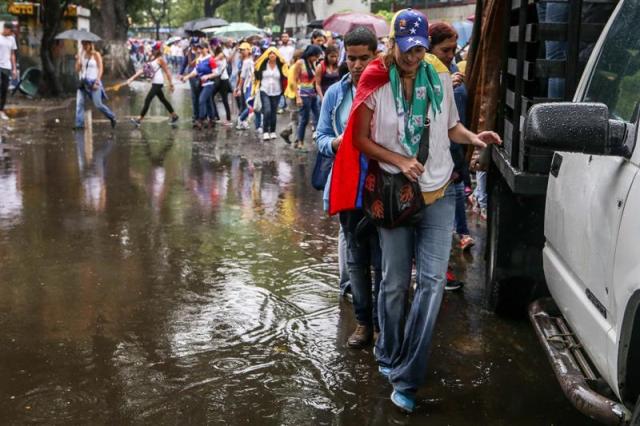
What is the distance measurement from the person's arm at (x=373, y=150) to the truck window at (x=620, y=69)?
901 millimetres

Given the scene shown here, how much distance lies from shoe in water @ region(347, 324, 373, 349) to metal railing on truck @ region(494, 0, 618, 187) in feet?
4.28

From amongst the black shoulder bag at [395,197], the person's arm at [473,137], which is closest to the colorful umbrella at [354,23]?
the person's arm at [473,137]

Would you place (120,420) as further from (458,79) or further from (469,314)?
(458,79)

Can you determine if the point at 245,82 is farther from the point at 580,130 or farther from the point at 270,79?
the point at 580,130

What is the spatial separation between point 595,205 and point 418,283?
1113 mm

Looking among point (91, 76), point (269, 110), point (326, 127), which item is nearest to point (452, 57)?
point (326, 127)

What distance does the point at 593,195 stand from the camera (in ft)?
11.2

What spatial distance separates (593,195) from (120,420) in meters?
2.44

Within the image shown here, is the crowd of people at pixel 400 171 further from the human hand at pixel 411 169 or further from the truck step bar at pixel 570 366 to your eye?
the truck step bar at pixel 570 366

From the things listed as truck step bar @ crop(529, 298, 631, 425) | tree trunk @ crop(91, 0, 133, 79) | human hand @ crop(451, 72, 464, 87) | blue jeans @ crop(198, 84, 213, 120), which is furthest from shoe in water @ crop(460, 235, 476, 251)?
tree trunk @ crop(91, 0, 133, 79)

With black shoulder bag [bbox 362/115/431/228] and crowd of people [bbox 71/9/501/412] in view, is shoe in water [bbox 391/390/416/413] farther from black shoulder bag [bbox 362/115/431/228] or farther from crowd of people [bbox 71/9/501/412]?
black shoulder bag [bbox 362/115/431/228]

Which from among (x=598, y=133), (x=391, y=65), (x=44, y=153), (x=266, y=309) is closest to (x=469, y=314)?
(x=266, y=309)

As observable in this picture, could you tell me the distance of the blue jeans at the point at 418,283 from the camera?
4.16m

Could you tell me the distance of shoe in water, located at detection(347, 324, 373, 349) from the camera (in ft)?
16.7
